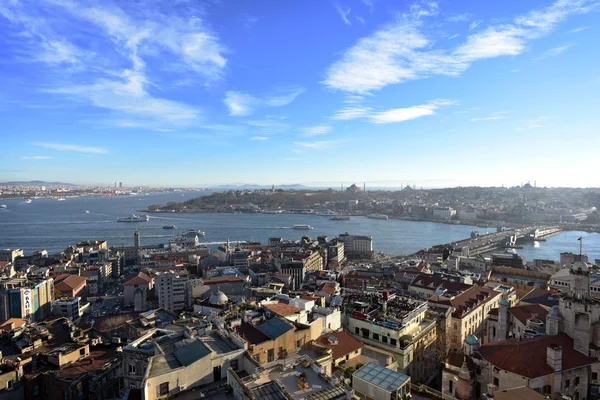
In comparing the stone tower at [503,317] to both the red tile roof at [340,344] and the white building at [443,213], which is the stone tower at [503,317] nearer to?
the red tile roof at [340,344]

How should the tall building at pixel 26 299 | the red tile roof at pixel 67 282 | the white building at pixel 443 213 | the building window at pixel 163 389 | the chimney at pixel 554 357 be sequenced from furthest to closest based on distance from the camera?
the white building at pixel 443 213, the red tile roof at pixel 67 282, the tall building at pixel 26 299, the chimney at pixel 554 357, the building window at pixel 163 389

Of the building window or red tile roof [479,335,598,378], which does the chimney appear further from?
the building window

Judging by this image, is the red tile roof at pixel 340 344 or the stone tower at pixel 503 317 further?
the stone tower at pixel 503 317

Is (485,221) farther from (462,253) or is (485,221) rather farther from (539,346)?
(539,346)

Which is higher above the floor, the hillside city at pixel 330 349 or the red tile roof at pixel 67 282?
the hillside city at pixel 330 349

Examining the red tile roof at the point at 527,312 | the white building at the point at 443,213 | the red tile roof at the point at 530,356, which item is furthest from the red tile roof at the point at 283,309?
the white building at the point at 443,213

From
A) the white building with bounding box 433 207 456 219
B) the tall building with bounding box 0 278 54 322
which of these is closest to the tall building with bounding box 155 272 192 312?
the tall building with bounding box 0 278 54 322

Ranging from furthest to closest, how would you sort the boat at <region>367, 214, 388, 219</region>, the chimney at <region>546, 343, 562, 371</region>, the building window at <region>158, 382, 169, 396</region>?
the boat at <region>367, 214, 388, 219</region> → the chimney at <region>546, 343, 562, 371</region> → the building window at <region>158, 382, 169, 396</region>
